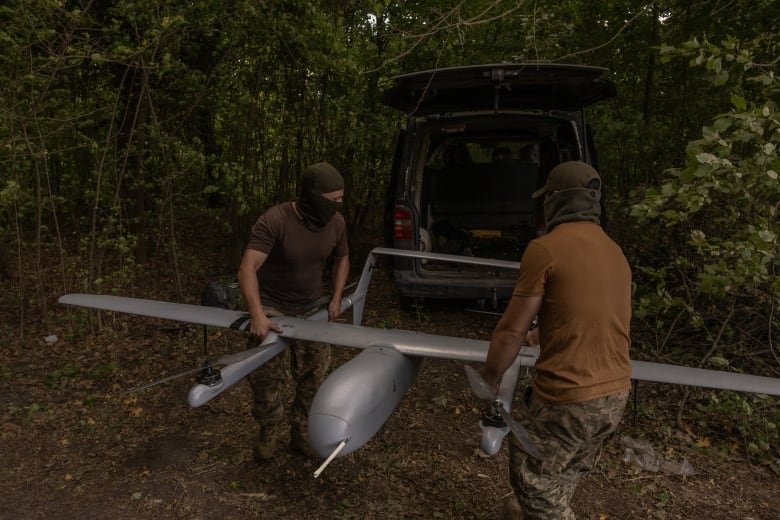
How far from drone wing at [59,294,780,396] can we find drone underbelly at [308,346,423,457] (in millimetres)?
207

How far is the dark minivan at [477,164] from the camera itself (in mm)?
5074

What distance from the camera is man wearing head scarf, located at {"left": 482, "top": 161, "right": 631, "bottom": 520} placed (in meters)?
2.26

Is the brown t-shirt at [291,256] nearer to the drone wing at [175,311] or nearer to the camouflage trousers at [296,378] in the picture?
the camouflage trousers at [296,378]

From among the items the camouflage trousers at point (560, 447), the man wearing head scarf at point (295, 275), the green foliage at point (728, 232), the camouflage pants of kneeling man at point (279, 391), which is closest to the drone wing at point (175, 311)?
the man wearing head scarf at point (295, 275)

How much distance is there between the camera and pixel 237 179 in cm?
672

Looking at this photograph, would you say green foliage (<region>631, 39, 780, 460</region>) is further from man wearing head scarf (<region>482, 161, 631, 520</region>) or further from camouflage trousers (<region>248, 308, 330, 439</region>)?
camouflage trousers (<region>248, 308, 330, 439</region>)

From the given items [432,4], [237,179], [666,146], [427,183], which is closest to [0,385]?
[237,179]

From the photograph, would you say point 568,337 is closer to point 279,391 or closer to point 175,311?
point 279,391

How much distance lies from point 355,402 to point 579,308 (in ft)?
3.40

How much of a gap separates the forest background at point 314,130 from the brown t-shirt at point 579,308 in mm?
1181

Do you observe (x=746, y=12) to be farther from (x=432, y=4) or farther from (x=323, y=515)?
(x=323, y=515)

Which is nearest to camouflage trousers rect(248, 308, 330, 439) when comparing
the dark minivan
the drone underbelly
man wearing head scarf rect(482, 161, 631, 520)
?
the drone underbelly

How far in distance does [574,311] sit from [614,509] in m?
1.84

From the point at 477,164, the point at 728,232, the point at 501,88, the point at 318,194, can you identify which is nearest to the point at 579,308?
the point at 318,194
